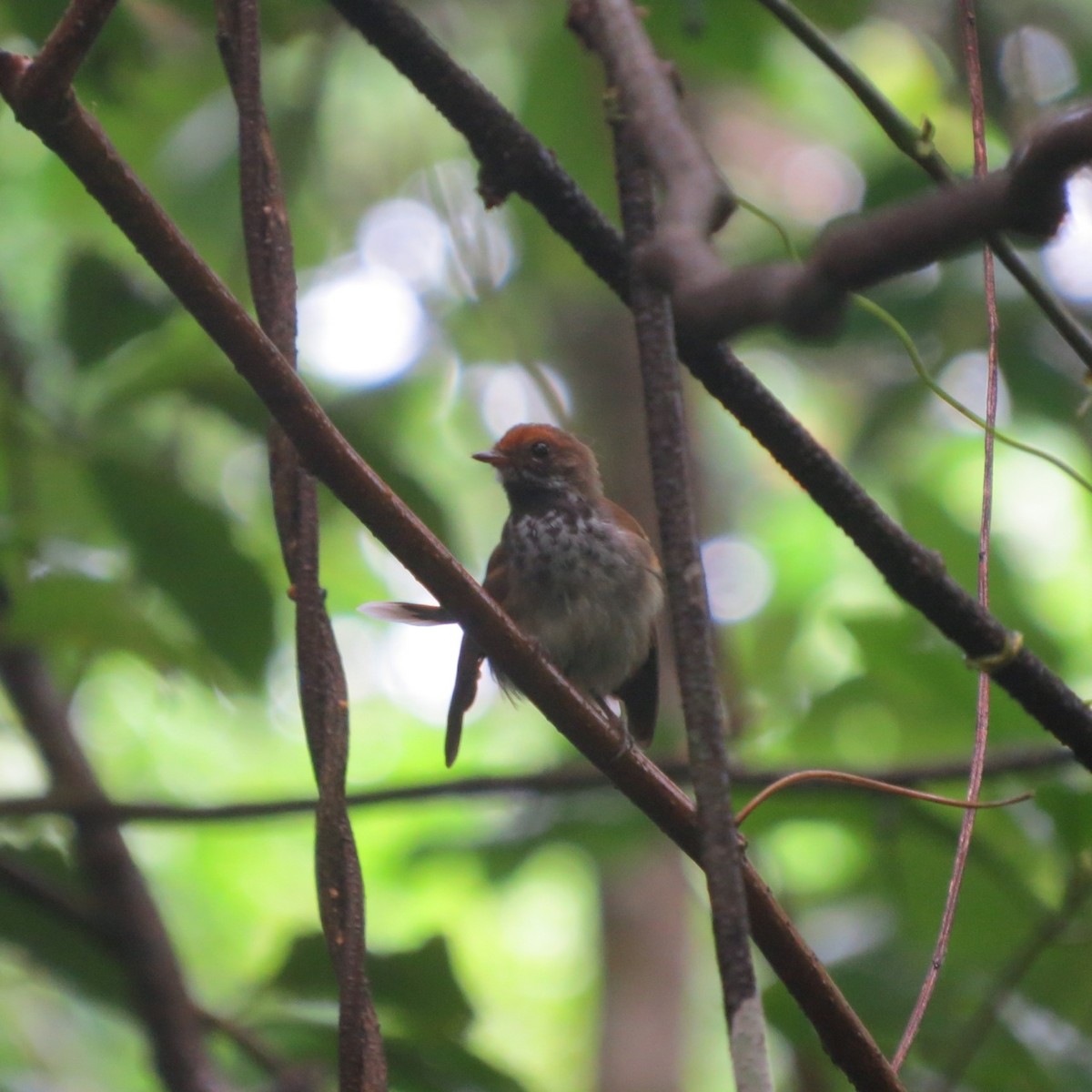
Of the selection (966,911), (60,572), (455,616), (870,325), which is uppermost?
(870,325)

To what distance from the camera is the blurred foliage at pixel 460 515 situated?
9.00 feet

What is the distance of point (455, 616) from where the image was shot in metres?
1.40

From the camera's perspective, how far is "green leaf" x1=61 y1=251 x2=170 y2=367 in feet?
9.75

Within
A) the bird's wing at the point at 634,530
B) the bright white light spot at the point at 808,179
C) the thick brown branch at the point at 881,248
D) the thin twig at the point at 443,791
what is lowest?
the thick brown branch at the point at 881,248

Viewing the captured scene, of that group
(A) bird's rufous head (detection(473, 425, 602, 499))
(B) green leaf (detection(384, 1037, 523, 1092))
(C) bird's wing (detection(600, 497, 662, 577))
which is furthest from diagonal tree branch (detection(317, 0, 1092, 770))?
(A) bird's rufous head (detection(473, 425, 602, 499))

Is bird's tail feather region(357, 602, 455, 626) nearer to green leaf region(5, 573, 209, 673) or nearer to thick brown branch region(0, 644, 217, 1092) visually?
green leaf region(5, 573, 209, 673)

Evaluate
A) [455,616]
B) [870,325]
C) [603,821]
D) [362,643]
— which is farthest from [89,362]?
[362,643]

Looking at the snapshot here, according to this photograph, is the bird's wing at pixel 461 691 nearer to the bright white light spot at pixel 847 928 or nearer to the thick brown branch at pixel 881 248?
the bright white light spot at pixel 847 928

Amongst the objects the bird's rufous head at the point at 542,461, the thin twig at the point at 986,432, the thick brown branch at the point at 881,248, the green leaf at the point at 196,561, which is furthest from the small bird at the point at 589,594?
the thick brown branch at the point at 881,248

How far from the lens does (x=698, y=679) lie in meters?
1.11

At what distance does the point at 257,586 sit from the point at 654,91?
2.07 metres

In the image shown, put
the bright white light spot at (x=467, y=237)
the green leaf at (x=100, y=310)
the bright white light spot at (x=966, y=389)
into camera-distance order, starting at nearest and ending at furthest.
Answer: the green leaf at (x=100, y=310) → the bright white light spot at (x=467, y=237) → the bright white light spot at (x=966, y=389)

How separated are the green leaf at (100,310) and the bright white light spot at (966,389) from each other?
2.06 m

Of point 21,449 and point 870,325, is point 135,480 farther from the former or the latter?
point 870,325
